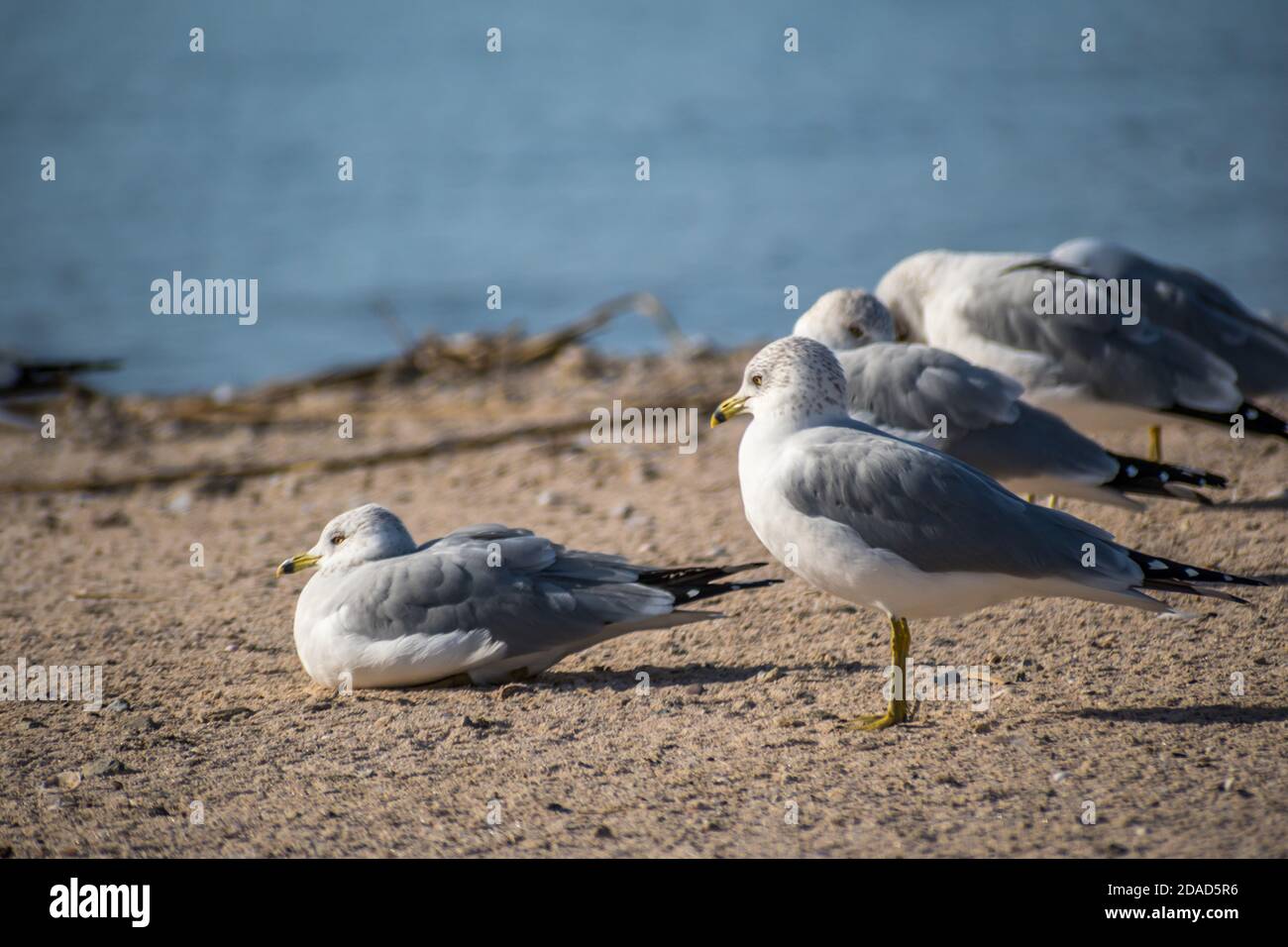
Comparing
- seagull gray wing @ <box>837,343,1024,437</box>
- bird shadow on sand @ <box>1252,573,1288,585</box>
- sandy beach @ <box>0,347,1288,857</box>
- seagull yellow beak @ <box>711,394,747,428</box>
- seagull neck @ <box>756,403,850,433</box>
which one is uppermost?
seagull gray wing @ <box>837,343,1024,437</box>

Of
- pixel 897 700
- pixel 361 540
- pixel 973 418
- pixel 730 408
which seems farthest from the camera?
pixel 973 418

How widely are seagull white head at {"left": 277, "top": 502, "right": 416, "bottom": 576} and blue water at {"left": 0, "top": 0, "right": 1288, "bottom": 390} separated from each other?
28.3 feet

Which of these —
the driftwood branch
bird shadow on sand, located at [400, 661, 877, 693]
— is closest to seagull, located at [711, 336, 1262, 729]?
bird shadow on sand, located at [400, 661, 877, 693]

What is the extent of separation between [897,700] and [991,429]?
1.76 meters

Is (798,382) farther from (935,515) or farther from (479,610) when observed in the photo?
(479,610)

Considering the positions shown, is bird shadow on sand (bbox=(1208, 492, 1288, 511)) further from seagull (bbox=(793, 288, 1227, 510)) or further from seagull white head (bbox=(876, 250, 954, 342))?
seagull white head (bbox=(876, 250, 954, 342))

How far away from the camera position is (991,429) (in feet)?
20.4

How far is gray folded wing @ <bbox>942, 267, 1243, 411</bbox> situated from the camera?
6.92 m

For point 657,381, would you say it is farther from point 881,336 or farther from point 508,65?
point 508,65

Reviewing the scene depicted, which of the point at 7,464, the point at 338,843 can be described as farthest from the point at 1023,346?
the point at 7,464

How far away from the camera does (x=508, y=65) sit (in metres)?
33.2

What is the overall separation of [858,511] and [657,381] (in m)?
5.80

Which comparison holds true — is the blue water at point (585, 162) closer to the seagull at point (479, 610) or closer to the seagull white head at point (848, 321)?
the seagull white head at point (848, 321)

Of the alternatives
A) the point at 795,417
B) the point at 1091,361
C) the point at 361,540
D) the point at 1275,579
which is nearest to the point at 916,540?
the point at 795,417
